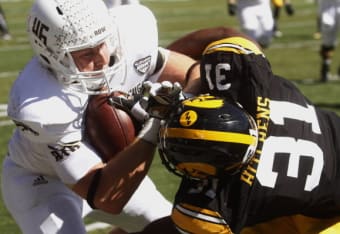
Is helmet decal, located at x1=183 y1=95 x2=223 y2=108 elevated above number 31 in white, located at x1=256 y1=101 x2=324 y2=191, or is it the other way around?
helmet decal, located at x1=183 y1=95 x2=223 y2=108

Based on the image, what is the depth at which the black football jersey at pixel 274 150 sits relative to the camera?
2434 mm

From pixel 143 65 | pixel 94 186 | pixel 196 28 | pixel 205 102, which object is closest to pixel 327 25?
pixel 143 65

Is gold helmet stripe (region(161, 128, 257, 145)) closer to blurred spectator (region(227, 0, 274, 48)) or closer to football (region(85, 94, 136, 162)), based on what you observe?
football (region(85, 94, 136, 162))

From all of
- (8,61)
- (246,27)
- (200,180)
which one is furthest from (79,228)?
(8,61)

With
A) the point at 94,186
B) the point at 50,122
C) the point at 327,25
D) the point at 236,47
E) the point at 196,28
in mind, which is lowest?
the point at 196,28

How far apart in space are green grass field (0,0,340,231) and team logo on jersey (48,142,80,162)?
1.46 m

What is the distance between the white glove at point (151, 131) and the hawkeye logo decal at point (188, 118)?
271 millimetres

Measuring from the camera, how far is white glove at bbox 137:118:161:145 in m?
2.64

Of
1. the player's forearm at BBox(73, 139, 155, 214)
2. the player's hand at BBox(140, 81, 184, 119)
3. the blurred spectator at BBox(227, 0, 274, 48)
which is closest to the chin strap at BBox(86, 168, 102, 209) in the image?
the player's forearm at BBox(73, 139, 155, 214)

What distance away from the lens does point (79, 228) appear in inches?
120

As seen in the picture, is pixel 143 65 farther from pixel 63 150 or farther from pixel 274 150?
pixel 274 150

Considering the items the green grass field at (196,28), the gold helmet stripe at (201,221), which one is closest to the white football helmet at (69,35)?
the gold helmet stripe at (201,221)

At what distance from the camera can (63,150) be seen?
280cm

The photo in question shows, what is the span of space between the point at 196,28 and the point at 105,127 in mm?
11345
